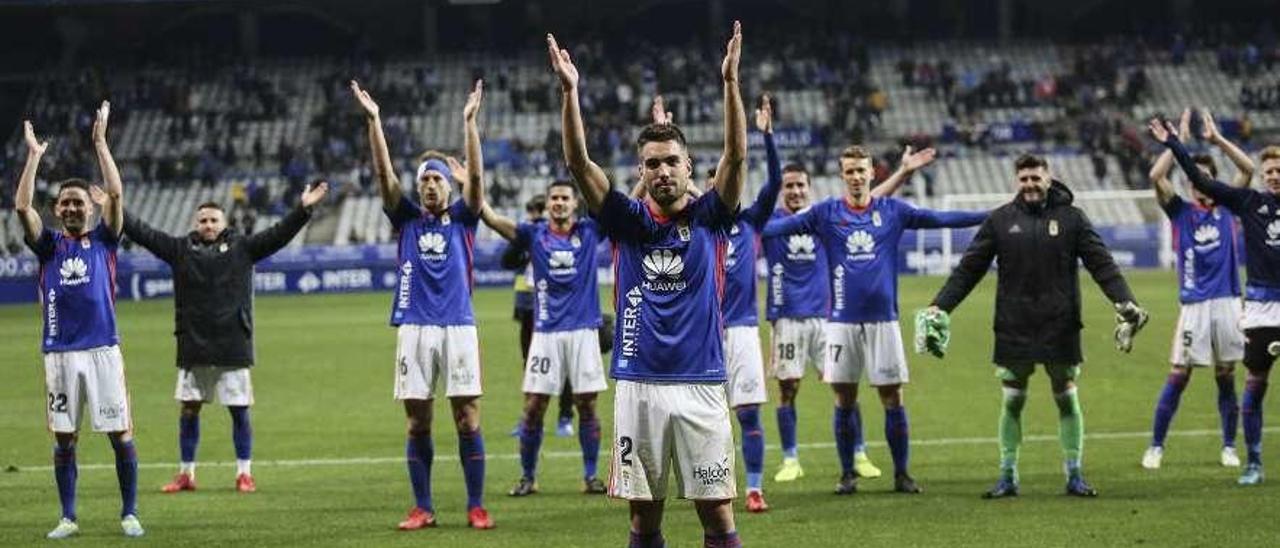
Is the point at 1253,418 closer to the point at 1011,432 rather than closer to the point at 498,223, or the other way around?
the point at 1011,432

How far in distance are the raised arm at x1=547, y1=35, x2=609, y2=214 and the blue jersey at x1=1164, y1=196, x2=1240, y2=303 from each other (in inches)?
346

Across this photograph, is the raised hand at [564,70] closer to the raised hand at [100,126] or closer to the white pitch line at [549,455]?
the raised hand at [100,126]

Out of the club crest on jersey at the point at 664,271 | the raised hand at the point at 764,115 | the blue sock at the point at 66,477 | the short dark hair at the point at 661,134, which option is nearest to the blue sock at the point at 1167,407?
the raised hand at the point at 764,115

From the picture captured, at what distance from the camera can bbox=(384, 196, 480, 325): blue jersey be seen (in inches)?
526

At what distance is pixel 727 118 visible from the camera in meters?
8.84

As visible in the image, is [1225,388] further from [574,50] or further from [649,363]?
[574,50]

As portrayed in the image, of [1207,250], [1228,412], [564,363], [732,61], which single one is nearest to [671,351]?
[732,61]

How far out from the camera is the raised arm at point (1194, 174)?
46.3 feet

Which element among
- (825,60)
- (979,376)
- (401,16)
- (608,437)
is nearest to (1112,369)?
(979,376)

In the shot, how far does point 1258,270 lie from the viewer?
15.0 m

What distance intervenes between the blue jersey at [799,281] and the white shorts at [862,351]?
4.22 feet

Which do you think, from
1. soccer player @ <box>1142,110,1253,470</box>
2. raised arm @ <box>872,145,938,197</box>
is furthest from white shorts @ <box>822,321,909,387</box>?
soccer player @ <box>1142,110,1253,470</box>

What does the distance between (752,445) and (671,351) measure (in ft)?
16.8

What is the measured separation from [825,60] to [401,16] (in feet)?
52.1
